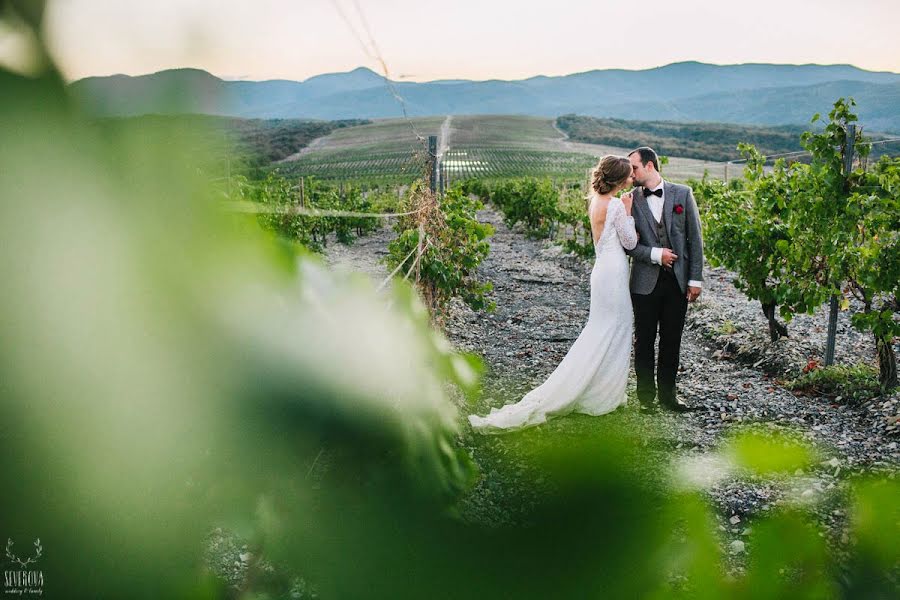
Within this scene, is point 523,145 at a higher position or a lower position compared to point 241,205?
higher

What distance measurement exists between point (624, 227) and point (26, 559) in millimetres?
5081

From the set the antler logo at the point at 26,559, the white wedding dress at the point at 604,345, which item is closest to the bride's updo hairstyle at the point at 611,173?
the white wedding dress at the point at 604,345

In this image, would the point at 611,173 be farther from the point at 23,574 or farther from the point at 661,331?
the point at 23,574

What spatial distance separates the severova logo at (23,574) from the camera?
30 centimetres

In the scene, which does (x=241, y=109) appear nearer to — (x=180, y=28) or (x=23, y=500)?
(x=180, y=28)

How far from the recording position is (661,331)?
217 inches

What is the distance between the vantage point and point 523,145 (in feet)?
246

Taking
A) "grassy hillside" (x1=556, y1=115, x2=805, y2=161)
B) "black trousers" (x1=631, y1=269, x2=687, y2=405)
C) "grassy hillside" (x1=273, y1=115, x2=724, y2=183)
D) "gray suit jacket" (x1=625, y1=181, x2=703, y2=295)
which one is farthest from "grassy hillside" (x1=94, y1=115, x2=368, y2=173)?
"grassy hillside" (x1=556, y1=115, x2=805, y2=161)

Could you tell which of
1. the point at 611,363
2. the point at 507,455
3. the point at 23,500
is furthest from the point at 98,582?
the point at 611,363

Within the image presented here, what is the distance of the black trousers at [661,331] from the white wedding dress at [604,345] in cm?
14

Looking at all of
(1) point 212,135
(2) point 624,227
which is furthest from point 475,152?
(1) point 212,135

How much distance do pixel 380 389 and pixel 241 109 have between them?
0.53 ft

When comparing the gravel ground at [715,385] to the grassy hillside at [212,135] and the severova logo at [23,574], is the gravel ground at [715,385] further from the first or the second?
the severova logo at [23,574]

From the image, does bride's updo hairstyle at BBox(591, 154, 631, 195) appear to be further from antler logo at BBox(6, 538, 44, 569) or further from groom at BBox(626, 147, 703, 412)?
antler logo at BBox(6, 538, 44, 569)
